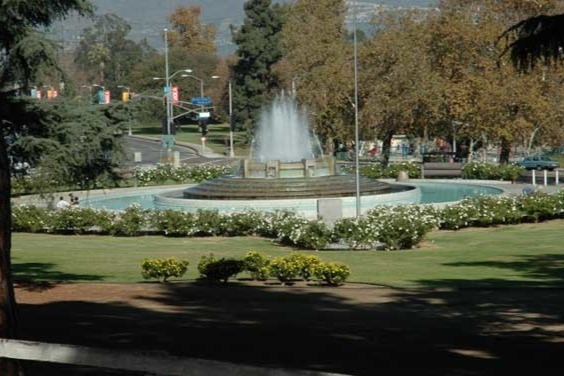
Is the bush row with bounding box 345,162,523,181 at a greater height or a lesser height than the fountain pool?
greater

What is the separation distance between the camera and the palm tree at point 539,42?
10578mm

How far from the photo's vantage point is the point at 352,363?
11.6 metres

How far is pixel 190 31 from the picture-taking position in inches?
6284

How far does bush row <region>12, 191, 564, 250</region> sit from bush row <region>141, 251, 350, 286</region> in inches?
323

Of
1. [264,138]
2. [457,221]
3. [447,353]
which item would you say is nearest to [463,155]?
[264,138]

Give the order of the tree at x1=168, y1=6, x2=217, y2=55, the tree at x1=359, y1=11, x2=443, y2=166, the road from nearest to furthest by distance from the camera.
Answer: the tree at x1=359, y1=11, x2=443, y2=166
the road
the tree at x1=168, y1=6, x2=217, y2=55

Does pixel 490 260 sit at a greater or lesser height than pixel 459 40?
lesser

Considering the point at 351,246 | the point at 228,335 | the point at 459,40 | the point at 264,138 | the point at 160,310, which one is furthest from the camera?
the point at 459,40

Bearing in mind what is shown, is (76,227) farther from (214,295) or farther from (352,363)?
(352,363)

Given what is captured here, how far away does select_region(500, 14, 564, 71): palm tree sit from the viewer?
10.6m

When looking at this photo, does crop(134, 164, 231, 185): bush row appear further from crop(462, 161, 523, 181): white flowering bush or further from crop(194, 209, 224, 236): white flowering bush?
crop(194, 209, 224, 236): white flowering bush

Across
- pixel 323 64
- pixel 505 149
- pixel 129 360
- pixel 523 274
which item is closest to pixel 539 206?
pixel 523 274

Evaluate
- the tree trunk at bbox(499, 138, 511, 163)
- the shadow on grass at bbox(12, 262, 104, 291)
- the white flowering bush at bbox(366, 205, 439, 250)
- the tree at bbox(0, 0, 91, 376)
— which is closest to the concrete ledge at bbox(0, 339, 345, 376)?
the tree at bbox(0, 0, 91, 376)

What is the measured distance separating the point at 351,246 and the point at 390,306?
1191cm
